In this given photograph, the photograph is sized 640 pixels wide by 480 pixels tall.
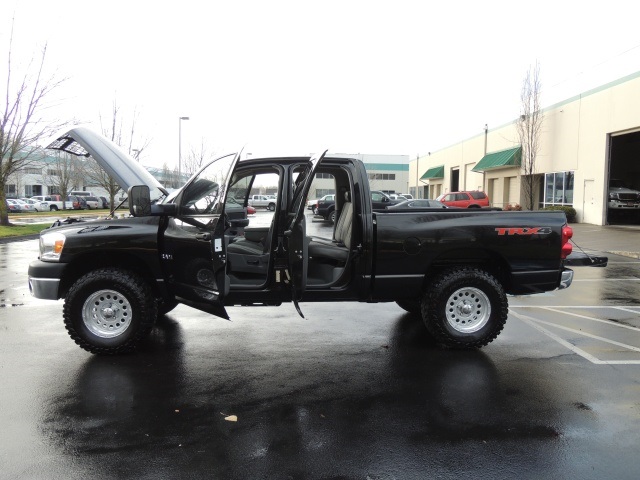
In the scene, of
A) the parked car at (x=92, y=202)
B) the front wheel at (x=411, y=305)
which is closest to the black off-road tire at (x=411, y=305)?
the front wheel at (x=411, y=305)

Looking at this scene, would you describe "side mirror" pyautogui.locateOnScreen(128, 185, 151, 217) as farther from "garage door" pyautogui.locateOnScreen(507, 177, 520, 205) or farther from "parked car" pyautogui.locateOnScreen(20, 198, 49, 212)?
"parked car" pyautogui.locateOnScreen(20, 198, 49, 212)

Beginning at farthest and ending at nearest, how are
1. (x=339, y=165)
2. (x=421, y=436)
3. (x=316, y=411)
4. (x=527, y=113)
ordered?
(x=527, y=113), (x=339, y=165), (x=316, y=411), (x=421, y=436)

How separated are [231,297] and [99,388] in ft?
4.92

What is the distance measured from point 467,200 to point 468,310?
2826cm

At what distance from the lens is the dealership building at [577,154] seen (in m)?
24.3

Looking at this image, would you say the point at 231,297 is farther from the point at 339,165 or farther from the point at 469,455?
the point at 469,455

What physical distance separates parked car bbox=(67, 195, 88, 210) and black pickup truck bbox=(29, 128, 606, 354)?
5004 cm

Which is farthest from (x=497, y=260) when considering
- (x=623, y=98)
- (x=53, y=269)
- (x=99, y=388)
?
(x=623, y=98)

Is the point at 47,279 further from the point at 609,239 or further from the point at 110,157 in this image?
the point at 609,239

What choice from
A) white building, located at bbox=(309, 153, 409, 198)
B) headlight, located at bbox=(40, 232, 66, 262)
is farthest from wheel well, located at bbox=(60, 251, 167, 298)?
white building, located at bbox=(309, 153, 409, 198)

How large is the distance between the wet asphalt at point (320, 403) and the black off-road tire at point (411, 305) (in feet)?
1.28

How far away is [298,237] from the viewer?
16.5 feet

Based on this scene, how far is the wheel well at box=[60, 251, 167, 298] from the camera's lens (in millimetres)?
5461

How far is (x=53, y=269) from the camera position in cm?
533
